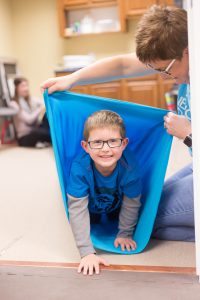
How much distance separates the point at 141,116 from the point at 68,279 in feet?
2.24

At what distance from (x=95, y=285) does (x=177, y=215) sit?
0.46 metres

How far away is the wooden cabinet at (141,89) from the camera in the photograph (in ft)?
14.9

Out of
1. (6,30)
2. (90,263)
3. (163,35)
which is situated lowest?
(90,263)

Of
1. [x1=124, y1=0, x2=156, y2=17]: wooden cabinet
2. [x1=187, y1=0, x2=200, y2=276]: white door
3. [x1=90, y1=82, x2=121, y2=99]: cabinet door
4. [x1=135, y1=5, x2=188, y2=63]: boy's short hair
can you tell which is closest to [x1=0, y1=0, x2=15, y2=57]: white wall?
[x1=90, y1=82, x2=121, y2=99]: cabinet door

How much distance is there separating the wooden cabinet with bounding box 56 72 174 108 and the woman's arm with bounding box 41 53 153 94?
9.98ft

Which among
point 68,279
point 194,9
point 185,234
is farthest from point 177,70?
point 68,279

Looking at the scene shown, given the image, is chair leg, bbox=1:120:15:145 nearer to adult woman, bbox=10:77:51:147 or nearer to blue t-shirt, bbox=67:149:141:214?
adult woman, bbox=10:77:51:147

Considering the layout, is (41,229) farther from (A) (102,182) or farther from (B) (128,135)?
(B) (128,135)

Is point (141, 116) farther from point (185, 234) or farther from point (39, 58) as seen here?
point (39, 58)

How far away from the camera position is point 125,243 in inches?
55.7

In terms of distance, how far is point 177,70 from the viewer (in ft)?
4.00

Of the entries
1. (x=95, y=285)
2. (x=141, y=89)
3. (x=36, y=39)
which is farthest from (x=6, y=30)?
(x=95, y=285)

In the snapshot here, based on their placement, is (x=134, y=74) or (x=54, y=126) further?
(x=134, y=74)

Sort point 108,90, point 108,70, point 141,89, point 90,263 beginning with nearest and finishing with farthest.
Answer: point 90,263, point 108,70, point 141,89, point 108,90
